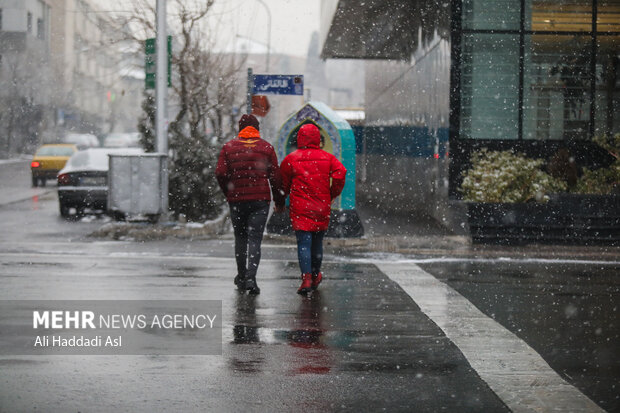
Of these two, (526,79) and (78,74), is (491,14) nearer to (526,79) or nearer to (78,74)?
(526,79)

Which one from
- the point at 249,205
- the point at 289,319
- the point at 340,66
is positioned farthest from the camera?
the point at 340,66

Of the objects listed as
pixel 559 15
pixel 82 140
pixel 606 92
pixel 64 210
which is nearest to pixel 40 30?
pixel 82 140

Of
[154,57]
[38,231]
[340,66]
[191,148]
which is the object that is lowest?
[38,231]

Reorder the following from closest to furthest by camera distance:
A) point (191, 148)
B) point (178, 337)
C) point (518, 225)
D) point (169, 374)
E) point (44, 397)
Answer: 1. point (44, 397)
2. point (169, 374)
3. point (178, 337)
4. point (518, 225)
5. point (191, 148)

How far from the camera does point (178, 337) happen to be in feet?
23.5

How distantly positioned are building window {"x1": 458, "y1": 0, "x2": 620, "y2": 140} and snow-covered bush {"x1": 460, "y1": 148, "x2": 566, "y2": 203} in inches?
51.9

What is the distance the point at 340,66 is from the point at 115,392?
16681cm

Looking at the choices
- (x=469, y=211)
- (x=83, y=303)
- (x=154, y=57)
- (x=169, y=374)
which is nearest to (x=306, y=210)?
(x=83, y=303)

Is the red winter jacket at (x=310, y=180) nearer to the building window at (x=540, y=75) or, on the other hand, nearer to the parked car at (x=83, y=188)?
the building window at (x=540, y=75)

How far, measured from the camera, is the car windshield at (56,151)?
34.3 meters

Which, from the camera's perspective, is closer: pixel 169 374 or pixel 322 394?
pixel 322 394

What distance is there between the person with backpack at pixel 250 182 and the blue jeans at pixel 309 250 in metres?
0.42

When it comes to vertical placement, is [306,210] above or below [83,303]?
above

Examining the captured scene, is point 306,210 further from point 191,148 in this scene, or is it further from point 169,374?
point 191,148
